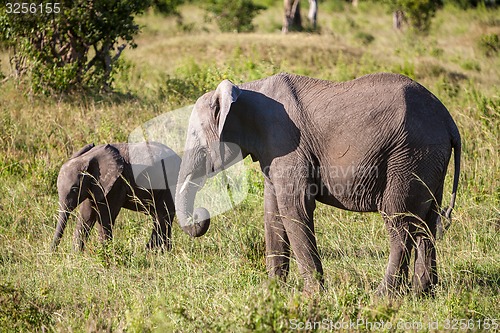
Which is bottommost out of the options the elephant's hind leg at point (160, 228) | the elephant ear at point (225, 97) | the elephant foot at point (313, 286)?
the elephant's hind leg at point (160, 228)

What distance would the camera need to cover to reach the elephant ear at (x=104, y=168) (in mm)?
7055

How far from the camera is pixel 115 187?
7.11 metres

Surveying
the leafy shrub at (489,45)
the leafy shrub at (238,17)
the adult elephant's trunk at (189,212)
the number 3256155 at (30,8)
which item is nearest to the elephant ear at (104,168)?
the adult elephant's trunk at (189,212)

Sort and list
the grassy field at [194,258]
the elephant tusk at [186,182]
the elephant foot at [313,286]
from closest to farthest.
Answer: the grassy field at [194,258], the elephant foot at [313,286], the elephant tusk at [186,182]

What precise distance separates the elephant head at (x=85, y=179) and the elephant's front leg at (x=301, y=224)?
203cm

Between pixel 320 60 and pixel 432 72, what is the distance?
90.2 inches

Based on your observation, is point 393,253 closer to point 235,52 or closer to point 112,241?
point 112,241

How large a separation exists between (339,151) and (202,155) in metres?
1.01

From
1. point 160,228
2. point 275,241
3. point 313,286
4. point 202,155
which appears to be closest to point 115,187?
point 160,228

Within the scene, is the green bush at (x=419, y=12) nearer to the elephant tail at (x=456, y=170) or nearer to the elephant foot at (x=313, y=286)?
the elephant tail at (x=456, y=170)

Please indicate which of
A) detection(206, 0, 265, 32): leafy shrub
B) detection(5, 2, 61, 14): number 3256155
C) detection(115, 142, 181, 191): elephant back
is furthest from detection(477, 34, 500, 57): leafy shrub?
detection(115, 142, 181, 191): elephant back

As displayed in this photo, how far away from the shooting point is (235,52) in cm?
1584

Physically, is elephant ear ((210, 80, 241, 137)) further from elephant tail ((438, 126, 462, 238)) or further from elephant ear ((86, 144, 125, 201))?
elephant ear ((86, 144, 125, 201))

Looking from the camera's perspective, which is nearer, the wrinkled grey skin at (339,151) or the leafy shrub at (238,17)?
the wrinkled grey skin at (339,151)
